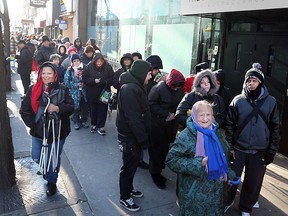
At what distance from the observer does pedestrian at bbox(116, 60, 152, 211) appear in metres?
3.34

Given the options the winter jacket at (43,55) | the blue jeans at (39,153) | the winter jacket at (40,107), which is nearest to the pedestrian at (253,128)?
the winter jacket at (40,107)

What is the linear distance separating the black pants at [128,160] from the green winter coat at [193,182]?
86 cm

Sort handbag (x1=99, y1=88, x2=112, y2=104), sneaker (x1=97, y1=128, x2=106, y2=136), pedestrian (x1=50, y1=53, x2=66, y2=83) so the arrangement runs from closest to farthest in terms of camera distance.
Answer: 1. handbag (x1=99, y1=88, x2=112, y2=104)
2. sneaker (x1=97, y1=128, x2=106, y2=136)
3. pedestrian (x1=50, y1=53, x2=66, y2=83)

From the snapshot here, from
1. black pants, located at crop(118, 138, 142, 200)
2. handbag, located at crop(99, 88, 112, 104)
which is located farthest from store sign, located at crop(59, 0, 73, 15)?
black pants, located at crop(118, 138, 142, 200)

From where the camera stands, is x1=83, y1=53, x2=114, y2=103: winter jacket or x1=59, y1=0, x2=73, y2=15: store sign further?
x1=59, y1=0, x2=73, y2=15: store sign

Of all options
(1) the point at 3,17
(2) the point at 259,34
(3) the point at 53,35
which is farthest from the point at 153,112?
(3) the point at 53,35

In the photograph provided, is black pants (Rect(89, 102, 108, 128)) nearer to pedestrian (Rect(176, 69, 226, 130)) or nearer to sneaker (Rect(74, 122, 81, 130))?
sneaker (Rect(74, 122, 81, 130))

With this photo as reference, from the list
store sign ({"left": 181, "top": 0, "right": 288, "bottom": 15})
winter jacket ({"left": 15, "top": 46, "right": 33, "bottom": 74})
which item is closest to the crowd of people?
store sign ({"left": 181, "top": 0, "right": 288, "bottom": 15})

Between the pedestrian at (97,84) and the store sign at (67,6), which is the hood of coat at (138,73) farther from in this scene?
the store sign at (67,6)

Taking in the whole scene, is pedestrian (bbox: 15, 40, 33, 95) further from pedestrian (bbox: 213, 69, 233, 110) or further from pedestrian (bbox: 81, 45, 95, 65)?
pedestrian (bbox: 213, 69, 233, 110)

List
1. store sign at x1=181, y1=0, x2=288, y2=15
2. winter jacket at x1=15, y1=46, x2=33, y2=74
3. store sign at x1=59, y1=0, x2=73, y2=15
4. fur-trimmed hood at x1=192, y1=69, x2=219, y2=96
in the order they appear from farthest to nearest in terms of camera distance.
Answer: store sign at x1=59, y1=0, x2=73, y2=15, winter jacket at x1=15, y1=46, x2=33, y2=74, store sign at x1=181, y1=0, x2=288, y2=15, fur-trimmed hood at x1=192, y1=69, x2=219, y2=96

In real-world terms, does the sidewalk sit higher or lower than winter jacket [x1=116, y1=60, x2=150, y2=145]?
lower

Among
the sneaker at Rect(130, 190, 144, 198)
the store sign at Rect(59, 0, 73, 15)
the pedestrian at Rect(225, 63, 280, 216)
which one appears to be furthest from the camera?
the store sign at Rect(59, 0, 73, 15)

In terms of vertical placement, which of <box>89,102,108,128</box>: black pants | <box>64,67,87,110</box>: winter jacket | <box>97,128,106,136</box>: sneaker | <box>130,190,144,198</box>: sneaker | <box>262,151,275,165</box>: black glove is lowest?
<box>130,190,144,198</box>: sneaker
